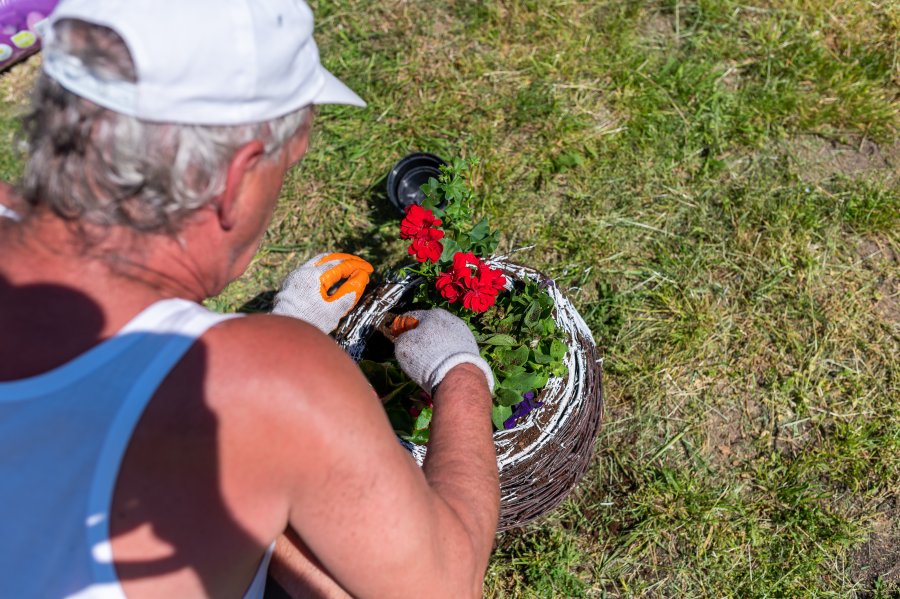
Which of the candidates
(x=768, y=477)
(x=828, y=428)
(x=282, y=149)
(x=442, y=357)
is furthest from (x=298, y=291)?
(x=828, y=428)

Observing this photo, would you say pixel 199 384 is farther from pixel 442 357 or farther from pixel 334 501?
pixel 442 357

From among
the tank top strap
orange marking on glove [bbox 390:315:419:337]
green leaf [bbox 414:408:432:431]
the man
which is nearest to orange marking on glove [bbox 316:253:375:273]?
orange marking on glove [bbox 390:315:419:337]

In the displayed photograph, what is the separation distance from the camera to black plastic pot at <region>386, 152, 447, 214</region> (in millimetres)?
2930

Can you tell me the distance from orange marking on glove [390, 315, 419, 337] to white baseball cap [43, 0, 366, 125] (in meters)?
0.88

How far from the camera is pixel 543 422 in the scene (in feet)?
6.92

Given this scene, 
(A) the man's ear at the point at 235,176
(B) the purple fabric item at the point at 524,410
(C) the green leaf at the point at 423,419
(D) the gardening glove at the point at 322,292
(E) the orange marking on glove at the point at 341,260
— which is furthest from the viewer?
(E) the orange marking on glove at the point at 341,260

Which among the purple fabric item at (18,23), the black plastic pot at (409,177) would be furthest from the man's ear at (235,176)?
the purple fabric item at (18,23)

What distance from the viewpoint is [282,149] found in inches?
49.7

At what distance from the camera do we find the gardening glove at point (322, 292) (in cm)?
221

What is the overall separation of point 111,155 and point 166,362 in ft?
1.08

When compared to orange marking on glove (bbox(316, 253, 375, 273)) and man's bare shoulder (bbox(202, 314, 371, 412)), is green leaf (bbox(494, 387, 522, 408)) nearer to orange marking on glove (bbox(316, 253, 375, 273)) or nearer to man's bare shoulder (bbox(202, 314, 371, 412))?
orange marking on glove (bbox(316, 253, 375, 273))

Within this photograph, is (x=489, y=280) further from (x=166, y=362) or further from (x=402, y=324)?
(x=166, y=362)

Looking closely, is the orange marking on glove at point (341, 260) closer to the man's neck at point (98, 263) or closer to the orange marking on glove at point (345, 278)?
the orange marking on glove at point (345, 278)

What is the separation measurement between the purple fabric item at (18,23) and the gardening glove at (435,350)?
254 cm
